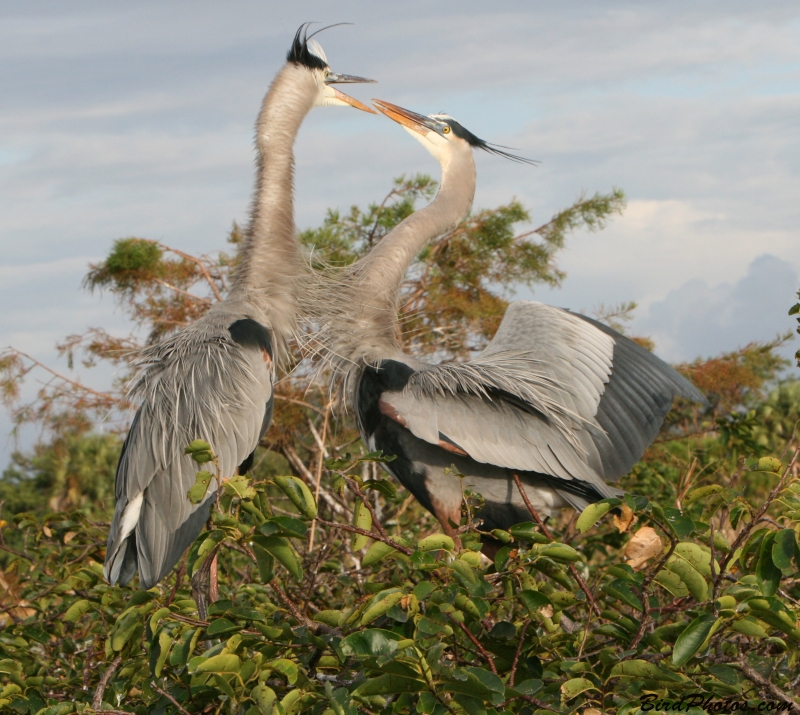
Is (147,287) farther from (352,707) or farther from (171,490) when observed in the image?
(352,707)

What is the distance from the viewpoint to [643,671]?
1.78 metres

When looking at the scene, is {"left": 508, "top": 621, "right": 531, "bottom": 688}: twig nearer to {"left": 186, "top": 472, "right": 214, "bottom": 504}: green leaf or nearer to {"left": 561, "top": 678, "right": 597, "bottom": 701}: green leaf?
{"left": 561, "top": 678, "right": 597, "bottom": 701}: green leaf

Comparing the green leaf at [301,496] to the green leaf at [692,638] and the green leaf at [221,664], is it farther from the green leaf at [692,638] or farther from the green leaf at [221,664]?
the green leaf at [692,638]

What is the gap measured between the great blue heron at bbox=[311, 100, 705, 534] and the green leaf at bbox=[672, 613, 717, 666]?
199 cm

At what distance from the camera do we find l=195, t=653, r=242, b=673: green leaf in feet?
5.89

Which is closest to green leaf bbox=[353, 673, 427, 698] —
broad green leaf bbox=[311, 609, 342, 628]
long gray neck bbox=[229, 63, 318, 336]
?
broad green leaf bbox=[311, 609, 342, 628]

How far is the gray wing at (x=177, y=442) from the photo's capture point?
3.91m

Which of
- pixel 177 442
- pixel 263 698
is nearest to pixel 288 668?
pixel 263 698

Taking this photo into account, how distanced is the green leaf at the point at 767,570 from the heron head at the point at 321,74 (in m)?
4.11

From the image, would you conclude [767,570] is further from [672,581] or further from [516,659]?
[516,659]

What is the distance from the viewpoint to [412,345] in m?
7.07

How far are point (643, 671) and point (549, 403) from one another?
7.20 feet

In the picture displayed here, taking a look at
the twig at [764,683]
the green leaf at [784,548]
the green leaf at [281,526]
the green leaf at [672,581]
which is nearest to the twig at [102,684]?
the green leaf at [281,526]

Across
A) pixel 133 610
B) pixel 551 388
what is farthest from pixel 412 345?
pixel 133 610
